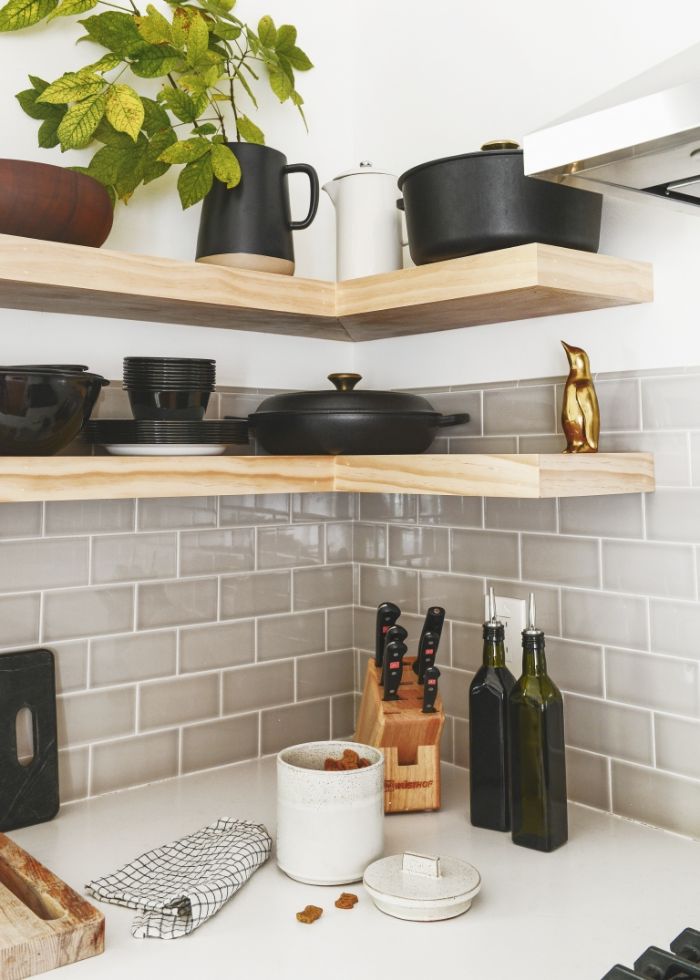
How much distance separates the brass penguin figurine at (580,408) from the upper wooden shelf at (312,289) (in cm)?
11

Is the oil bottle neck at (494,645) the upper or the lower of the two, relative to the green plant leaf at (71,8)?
lower

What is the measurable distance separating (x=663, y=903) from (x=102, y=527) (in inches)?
43.8

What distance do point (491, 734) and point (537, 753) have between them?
108 millimetres

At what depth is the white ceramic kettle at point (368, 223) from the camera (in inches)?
67.6

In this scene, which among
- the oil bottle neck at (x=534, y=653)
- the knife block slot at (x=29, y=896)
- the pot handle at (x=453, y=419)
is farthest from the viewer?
the pot handle at (x=453, y=419)

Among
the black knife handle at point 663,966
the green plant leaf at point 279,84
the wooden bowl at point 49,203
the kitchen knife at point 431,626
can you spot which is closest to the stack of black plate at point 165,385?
the wooden bowl at point 49,203

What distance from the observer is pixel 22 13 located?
150 cm

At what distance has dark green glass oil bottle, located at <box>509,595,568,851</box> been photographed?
137 cm

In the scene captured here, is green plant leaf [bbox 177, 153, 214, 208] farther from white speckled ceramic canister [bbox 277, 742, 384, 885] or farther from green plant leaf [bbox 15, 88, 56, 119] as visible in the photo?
white speckled ceramic canister [bbox 277, 742, 384, 885]

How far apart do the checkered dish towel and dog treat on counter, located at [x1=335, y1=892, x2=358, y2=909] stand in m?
0.15

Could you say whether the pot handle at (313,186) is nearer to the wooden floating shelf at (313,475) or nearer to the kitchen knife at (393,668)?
the wooden floating shelf at (313,475)

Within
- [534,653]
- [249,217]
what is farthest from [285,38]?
[534,653]

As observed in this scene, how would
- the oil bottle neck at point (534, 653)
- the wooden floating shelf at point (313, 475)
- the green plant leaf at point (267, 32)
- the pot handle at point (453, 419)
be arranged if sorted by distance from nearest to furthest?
the wooden floating shelf at point (313, 475), the oil bottle neck at point (534, 653), the pot handle at point (453, 419), the green plant leaf at point (267, 32)

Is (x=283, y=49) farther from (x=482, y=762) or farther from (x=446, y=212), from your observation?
(x=482, y=762)
